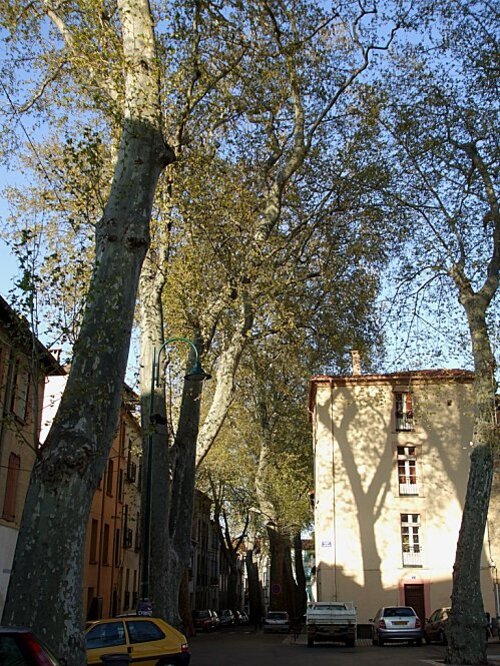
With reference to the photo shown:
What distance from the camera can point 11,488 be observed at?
22.4 metres

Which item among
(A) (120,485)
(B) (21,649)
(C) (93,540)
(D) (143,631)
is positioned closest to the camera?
(B) (21,649)

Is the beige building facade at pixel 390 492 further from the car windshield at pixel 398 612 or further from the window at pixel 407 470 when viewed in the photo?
the car windshield at pixel 398 612

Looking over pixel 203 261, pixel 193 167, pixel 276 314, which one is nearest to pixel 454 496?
pixel 276 314

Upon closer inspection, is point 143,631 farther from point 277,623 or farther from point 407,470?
point 277,623

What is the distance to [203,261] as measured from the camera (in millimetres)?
18312

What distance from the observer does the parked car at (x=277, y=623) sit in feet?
125

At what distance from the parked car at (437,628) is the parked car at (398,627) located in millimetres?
687

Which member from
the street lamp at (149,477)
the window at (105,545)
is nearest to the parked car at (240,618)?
the window at (105,545)

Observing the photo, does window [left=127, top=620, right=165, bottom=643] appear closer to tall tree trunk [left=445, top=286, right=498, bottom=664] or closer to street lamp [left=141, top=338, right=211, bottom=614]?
street lamp [left=141, top=338, right=211, bottom=614]

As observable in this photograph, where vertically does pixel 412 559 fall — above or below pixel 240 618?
above

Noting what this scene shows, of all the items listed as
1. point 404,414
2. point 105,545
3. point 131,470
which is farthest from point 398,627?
point 131,470

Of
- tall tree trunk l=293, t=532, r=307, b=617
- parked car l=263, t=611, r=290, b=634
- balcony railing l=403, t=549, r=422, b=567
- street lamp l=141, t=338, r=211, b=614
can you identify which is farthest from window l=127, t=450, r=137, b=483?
street lamp l=141, t=338, r=211, b=614

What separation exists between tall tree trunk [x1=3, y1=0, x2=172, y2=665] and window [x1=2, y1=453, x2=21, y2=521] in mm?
15051

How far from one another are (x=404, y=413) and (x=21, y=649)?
33.1m
